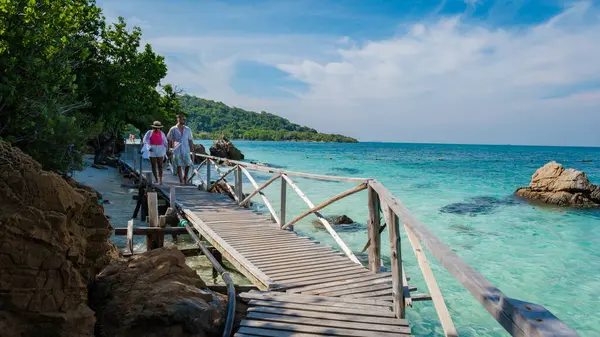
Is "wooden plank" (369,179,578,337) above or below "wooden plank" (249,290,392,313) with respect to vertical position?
above

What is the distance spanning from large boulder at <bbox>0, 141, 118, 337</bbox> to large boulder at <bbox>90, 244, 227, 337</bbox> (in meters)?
0.31

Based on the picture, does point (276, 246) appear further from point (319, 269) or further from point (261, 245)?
point (319, 269)

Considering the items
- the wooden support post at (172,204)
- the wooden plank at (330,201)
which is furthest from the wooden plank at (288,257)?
the wooden support post at (172,204)

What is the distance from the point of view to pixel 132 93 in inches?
764

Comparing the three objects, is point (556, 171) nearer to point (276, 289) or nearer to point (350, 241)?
point (350, 241)

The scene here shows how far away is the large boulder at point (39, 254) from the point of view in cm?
328

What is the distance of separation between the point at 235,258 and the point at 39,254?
3.26 meters

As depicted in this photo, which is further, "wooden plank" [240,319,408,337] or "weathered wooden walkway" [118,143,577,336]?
"wooden plank" [240,319,408,337]

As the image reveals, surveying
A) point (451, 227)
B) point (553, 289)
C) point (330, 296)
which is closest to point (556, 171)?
point (451, 227)

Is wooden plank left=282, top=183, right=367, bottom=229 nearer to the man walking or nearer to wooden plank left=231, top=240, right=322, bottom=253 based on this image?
wooden plank left=231, top=240, right=322, bottom=253

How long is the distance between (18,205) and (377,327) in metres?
3.39

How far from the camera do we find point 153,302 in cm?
403

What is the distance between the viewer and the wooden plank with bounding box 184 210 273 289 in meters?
5.48

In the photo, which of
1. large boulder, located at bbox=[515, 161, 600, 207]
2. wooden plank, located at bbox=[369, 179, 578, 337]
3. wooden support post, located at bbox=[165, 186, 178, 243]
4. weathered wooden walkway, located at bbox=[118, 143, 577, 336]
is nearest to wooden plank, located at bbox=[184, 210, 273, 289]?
weathered wooden walkway, located at bbox=[118, 143, 577, 336]
